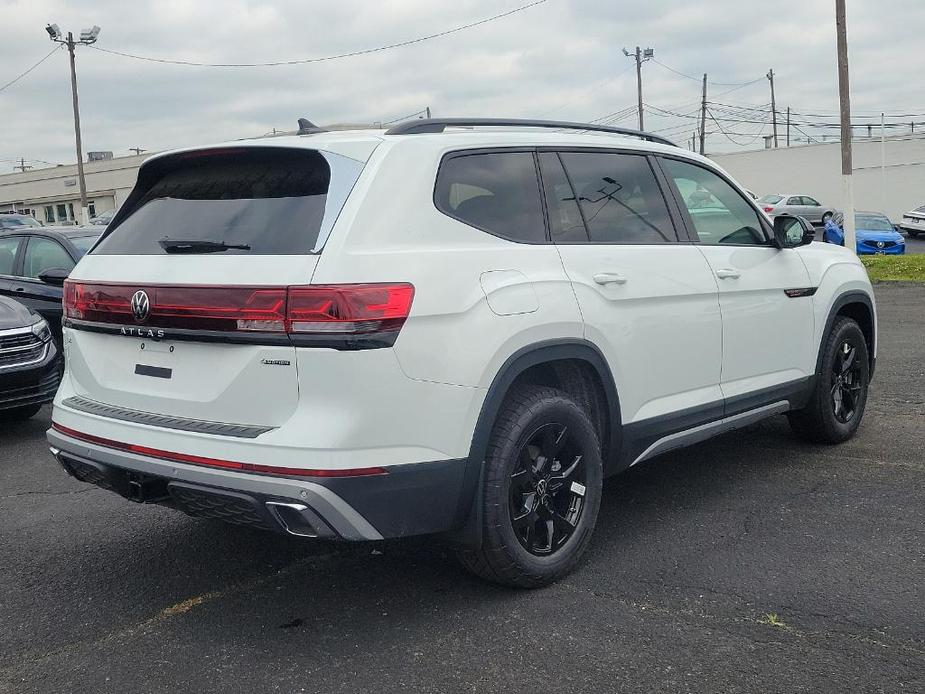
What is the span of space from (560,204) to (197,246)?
1.53 metres

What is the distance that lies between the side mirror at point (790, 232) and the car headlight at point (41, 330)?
5225 mm

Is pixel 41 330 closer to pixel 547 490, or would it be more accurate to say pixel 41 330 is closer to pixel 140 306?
pixel 140 306

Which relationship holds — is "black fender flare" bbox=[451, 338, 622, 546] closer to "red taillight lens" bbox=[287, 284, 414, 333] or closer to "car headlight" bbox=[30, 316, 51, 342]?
"red taillight lens" bbox=[287, 284, 414, 333]

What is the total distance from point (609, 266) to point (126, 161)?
216 feet

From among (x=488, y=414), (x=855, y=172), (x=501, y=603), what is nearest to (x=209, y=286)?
(x=488, y=414)

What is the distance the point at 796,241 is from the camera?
5402 mm

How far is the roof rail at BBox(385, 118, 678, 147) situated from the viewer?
376cm

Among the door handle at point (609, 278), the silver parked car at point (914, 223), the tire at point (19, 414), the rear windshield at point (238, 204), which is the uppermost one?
the rear windshield at point (238, 204)

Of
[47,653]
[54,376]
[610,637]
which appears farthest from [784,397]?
[54,376]

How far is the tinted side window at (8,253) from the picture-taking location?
9562 millimetres

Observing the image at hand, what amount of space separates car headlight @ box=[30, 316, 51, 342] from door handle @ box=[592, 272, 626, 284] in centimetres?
482

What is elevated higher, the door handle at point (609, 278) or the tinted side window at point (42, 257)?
the tinted side window at point (42, 257)

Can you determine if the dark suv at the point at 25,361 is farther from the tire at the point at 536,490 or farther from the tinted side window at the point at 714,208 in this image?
the tinted side window at the point at 714,208

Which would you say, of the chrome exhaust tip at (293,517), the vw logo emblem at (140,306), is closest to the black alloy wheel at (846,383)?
the chrome exhaust tip at (293,517)
